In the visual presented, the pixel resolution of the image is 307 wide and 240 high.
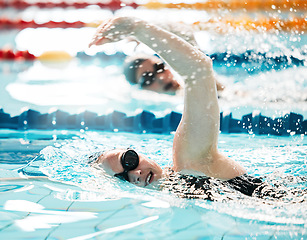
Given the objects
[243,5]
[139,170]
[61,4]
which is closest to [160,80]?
[243,5]

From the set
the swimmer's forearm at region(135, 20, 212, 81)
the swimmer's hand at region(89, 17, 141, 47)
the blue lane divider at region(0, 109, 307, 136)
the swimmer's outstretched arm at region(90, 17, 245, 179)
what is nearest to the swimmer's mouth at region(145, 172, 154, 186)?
the swimmer's outstretched arm at region(90, 17, 245, 179)

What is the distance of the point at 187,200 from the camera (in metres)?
1.28

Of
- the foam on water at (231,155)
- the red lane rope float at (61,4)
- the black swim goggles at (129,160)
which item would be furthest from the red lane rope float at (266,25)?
the black swim goggles at (129,160)

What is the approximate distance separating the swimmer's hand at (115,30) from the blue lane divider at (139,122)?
1439mm

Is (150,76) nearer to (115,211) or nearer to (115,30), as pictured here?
(115,30)

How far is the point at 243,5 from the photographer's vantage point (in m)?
5.09

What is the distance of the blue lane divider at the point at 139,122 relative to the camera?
8.63 ft

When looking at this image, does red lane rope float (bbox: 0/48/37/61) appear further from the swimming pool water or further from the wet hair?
the swimming pool water

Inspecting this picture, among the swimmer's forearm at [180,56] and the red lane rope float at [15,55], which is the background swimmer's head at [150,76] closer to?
the red lane rope float at [15,55]

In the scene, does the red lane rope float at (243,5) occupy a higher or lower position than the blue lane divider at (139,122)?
higher

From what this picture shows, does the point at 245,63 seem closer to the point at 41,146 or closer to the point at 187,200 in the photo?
the point at 41,146

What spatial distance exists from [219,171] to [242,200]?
15cm

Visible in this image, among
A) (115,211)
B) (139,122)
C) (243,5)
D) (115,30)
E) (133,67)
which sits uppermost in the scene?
(243,5)

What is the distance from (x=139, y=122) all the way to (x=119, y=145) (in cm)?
44
